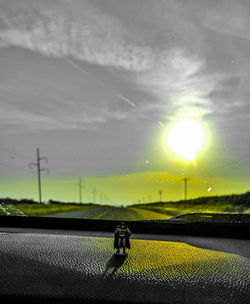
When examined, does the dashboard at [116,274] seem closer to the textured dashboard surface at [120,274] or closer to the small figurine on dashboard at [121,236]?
the textured dashboard surface at [120,274]

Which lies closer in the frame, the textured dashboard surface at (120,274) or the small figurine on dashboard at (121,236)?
the textured dashboard surface at (120,274)

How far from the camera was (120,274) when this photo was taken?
2875 millimetres

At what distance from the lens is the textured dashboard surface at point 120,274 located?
8.05ft

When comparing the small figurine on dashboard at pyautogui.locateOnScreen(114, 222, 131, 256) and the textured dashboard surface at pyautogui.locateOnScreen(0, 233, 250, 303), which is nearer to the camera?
the textured dashboard surface at pyautogui.locateOnScreen(0, 233, 250, 303)

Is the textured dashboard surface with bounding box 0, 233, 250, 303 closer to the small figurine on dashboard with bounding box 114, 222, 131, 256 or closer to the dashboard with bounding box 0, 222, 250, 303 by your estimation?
the dashboard with bounding box 0, 222, 250, 303

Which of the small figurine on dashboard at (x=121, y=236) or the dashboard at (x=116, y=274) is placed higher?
the small figurine on dashboard at (x=121, y=236)

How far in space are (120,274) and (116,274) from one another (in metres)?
0.04

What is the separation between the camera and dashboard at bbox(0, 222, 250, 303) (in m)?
2.43

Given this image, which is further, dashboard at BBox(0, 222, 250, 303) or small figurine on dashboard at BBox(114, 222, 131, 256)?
small figurine on dashboard at BBox(114, 222, 131, 256)

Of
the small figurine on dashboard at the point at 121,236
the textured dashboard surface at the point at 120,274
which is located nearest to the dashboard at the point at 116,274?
the textured dashboard surface at the point at 120,274

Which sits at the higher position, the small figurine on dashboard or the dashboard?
the small figurine on dashboard

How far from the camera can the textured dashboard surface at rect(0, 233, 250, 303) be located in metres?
2.46

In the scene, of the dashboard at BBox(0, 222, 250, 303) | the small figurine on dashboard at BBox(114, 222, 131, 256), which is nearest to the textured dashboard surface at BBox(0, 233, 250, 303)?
the dashboard at BBox(0, 222, 250, 303)

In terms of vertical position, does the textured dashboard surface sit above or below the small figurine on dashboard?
below
